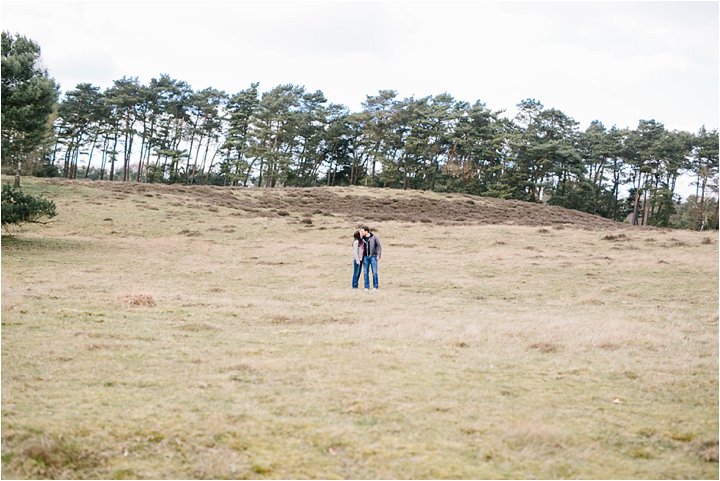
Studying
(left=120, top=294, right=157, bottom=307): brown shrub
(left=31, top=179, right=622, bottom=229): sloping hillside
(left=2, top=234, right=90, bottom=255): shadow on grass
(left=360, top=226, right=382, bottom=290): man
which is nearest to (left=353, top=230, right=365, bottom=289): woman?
(left=360, top=226, right=382, bottom=290): man

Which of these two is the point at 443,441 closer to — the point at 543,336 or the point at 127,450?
the point at 127,450

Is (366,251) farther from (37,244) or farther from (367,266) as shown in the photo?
(37,244)

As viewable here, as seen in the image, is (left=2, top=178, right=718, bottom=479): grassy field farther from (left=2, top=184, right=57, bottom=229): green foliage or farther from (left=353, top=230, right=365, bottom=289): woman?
(left=2, top=184, right=57, bottom=229): green foliage

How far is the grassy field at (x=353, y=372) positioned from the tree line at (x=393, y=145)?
58726 mm

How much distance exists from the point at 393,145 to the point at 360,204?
107 feet

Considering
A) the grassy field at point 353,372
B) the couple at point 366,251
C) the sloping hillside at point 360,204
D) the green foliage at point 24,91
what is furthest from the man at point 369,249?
the sloping hillside at point 360,204

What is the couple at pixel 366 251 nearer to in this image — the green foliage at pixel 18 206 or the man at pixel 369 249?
the man at pixel 369 249

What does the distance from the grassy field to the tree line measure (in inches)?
2312

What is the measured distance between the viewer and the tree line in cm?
7962

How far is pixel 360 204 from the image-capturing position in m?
56.9

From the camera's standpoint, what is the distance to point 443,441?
21.4ft

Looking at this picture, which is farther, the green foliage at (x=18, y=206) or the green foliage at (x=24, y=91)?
the green foliage at (x=24, y=91)

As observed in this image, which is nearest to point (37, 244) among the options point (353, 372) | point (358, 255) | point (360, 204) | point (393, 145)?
point (358, 255)

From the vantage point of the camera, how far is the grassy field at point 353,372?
613cm
